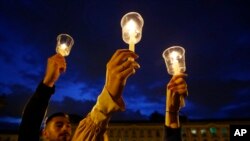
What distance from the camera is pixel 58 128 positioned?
3102 mm

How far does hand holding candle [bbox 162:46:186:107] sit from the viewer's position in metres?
2.52

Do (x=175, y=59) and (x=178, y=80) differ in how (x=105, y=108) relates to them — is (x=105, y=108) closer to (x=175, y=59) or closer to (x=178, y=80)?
(x=178, y=80)

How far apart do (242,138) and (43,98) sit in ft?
25.4

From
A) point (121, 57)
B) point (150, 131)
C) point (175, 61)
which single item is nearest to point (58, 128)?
point (175, 61)

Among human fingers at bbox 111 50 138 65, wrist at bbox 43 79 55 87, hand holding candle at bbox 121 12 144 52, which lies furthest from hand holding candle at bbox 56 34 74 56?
human fingers at bbox 111 50 138 65

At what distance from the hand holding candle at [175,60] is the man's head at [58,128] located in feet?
3.64

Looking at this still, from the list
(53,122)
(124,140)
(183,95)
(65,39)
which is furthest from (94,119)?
(124,140)

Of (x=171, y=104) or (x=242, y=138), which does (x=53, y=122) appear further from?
(x=242, y=138)

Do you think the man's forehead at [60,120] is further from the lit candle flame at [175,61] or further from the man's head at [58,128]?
the lit candle flame at [175,61]

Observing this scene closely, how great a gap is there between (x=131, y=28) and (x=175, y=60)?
60 cm

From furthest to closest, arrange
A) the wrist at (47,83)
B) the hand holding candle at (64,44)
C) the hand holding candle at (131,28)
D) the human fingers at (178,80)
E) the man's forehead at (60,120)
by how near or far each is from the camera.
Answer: the hand holding candle at (64,44) → the man's forehead at (60,120) → the wrist at (47,83) → the human fingers at (178,80) → the hand holding candle at (131,28)

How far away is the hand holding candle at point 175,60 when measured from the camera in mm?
2521

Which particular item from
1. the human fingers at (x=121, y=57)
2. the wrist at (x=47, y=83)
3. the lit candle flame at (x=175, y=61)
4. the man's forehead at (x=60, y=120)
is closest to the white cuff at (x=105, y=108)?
the human fingers at (x=121, y=57)

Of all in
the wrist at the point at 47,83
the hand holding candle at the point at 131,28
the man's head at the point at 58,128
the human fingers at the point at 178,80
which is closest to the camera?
the hand holding candle at the point at 131,28
